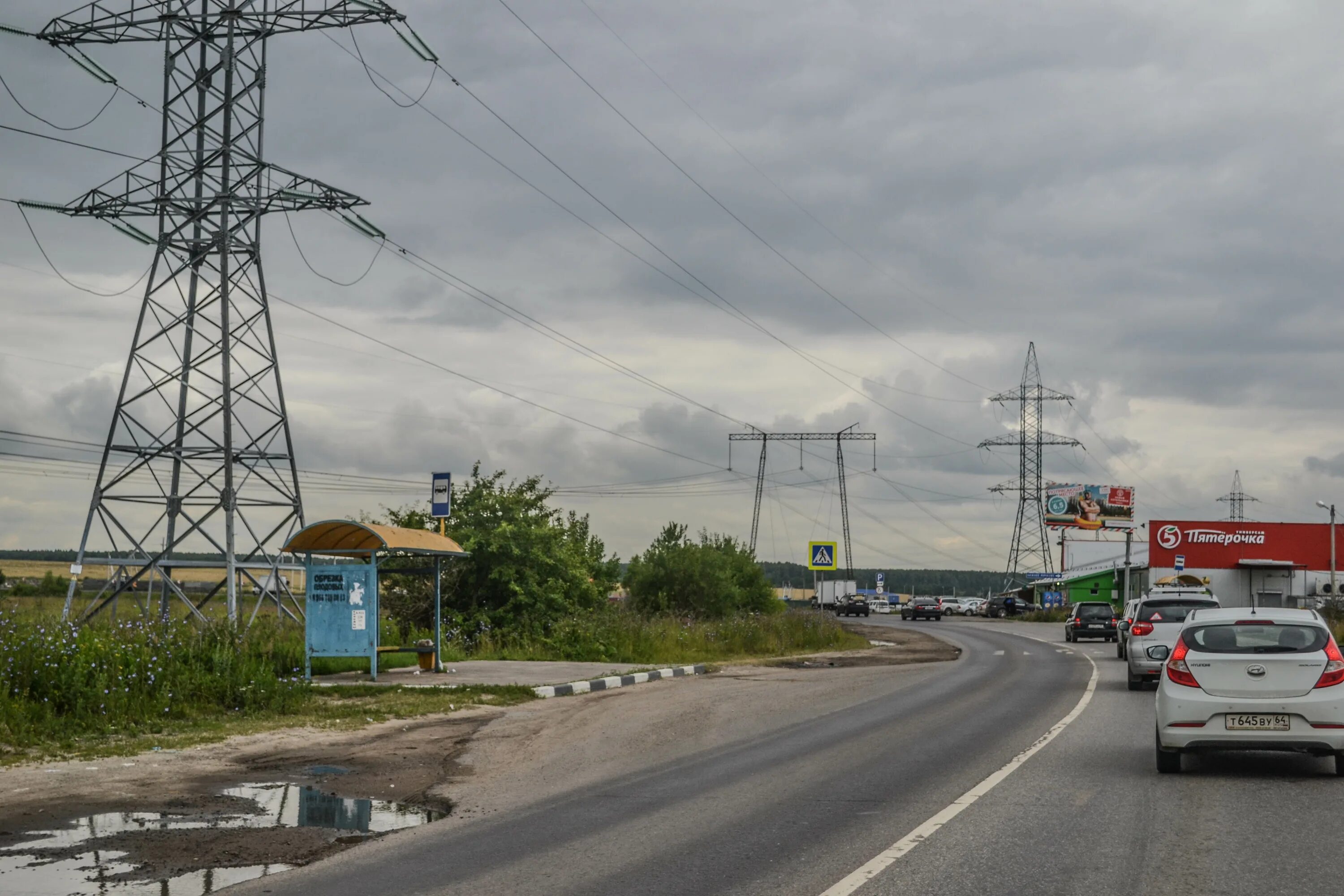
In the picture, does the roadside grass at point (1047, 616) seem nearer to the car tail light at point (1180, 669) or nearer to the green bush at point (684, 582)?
the green bush at point (684, 582)

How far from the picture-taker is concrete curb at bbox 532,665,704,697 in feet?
68.2

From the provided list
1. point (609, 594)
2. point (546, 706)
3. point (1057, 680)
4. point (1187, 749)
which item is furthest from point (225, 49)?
point (1187, 749)

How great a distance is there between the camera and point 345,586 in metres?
21.4

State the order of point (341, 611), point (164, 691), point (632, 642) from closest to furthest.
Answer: point (164, 691)
point (341, 611)
point (632, 642)

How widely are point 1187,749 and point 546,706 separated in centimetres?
986

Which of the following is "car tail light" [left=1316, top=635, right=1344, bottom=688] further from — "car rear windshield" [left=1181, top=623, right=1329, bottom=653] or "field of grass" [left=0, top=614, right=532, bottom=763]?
"field of grass" [left=0, top=614, right=532, bottom=763]

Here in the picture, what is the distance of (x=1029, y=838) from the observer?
8.43m

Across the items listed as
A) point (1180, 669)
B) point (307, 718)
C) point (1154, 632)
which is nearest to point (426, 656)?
point (307, 718)

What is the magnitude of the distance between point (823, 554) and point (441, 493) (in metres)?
20.2

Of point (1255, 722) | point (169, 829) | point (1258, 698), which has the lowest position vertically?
point (169, 829)

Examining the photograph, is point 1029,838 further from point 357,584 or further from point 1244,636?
point 357,584

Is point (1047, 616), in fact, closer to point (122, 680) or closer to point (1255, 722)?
point (1255, 722)

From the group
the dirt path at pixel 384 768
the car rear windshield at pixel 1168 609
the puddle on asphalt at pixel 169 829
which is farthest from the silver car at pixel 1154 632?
the puddle on asphalt at pixel 169 829

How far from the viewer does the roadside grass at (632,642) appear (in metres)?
A: 29.5
